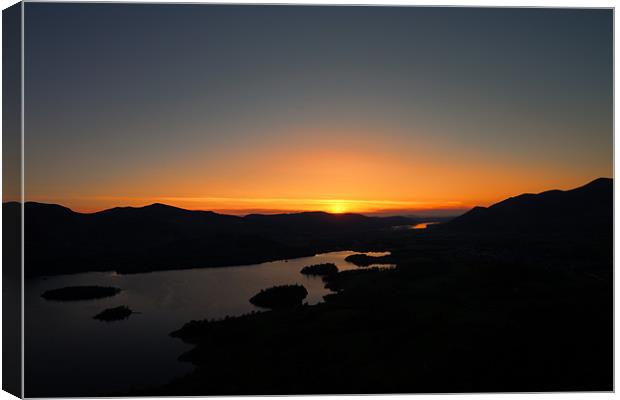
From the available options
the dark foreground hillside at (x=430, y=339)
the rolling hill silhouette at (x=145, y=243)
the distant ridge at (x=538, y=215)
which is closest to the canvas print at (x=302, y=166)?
the dark foreground hillside at (x=430, y=339)

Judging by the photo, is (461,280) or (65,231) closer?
(461,280)

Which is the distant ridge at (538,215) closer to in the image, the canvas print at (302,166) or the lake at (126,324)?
the canvas print at (302,166)

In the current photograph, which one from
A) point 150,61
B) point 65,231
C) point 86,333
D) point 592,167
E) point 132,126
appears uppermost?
point 150,61

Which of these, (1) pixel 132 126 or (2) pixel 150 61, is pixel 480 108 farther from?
(1) pixel 132 126

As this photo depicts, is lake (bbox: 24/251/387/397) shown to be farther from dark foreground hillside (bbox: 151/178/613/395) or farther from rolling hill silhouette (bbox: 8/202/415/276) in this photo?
rolling hill silhouette (bbox: 8/202/415/276)

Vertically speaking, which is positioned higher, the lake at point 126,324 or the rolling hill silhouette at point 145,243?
the rolling hill silhouette at point 145,243

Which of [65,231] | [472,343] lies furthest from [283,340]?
[65,231]

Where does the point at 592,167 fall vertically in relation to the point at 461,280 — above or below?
above
